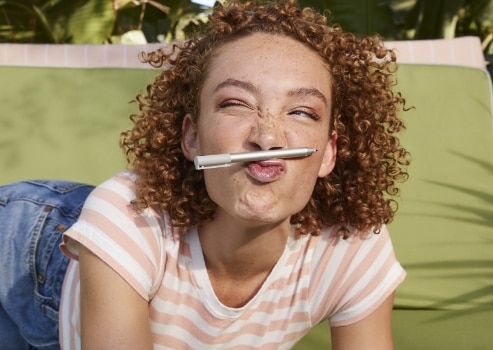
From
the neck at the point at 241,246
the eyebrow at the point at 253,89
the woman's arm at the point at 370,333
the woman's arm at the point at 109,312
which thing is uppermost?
the eyebrow at the point at 253,89

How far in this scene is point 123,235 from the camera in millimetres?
1326

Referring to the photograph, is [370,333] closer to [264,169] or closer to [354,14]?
[264,169]

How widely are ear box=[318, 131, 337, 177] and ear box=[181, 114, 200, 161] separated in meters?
0.21

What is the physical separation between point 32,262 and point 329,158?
0.69 metres

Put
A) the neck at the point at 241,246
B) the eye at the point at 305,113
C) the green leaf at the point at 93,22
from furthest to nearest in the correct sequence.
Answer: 1. the green leaf at the point at 93,22
2. the neck at the point at 241,246
3. the eye at the point at 305,113

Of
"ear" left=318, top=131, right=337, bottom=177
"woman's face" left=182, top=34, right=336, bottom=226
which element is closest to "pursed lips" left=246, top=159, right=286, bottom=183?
"woman's face" left=182, top=34, right=336, bottom=226

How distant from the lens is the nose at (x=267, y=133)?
1.17 meters

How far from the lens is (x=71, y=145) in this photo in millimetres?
2123

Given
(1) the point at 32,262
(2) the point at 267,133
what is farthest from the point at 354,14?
(2) the point at 267,133

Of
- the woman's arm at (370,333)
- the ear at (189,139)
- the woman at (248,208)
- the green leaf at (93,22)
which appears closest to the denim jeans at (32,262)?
the woman at (248,208)

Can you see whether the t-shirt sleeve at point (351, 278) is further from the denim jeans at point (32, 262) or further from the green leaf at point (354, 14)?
the green leaf at point (354, 14)

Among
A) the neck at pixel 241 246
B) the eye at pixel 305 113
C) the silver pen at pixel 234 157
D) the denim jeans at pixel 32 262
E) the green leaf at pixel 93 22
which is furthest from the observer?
the green leaf at pixel 93 22

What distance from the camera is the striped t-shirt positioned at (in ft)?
4.36

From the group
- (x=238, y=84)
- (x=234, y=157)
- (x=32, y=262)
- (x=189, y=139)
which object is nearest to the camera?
(x=234, y=157)
